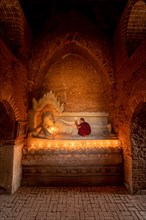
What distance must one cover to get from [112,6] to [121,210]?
6.37 meters

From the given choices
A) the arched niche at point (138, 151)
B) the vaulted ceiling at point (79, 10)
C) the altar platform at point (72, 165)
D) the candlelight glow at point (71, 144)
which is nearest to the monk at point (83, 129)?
the candlelight glow at point (71, 144)

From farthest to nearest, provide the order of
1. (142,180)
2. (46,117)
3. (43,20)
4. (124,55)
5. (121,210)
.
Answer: (43,20) < (46,117) < (124,55) < (142,180) < (121,210)

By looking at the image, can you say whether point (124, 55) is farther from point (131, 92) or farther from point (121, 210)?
point (121, 210)

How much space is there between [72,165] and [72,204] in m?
1.14

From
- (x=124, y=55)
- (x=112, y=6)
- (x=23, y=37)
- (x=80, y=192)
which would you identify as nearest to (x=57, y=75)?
(x=23, y=37)

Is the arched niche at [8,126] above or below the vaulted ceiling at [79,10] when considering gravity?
below

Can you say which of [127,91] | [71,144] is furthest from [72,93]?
[127,91]

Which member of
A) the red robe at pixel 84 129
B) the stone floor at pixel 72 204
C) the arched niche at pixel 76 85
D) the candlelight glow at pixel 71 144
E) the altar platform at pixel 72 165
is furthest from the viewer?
the arched niche at pixel 76 85

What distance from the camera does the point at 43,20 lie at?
5.73 metres

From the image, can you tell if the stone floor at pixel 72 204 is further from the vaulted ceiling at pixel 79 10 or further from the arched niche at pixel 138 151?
the vaulted ceiling at pixel 79 10

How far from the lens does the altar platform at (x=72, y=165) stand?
4.53m

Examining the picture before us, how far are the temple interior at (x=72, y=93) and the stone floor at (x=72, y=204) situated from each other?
0.31 m

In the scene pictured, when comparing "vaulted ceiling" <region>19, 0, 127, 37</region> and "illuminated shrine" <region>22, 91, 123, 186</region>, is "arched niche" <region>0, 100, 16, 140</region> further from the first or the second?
"vaulted ceiling" <region>19, 0, 127, 37</region>

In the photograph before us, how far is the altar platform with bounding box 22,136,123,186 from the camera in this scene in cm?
453
